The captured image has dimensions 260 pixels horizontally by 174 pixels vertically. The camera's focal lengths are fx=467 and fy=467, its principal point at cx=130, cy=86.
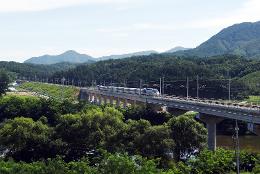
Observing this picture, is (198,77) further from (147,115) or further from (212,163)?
(212,163)

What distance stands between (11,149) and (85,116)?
956 cm

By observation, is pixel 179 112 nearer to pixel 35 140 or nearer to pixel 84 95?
pixel 35 140

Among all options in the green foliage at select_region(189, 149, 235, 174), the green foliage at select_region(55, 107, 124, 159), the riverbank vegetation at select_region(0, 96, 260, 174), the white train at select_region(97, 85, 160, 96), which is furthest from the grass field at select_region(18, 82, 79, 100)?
the green foliage at select_region(189, 149, 235, 174)

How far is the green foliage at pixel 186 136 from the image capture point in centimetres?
4811

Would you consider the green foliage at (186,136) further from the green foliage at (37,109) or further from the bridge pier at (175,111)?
the green foliage at (37,109)

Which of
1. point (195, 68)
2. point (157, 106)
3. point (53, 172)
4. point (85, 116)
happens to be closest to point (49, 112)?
point (157, 106)

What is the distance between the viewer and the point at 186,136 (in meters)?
49.3

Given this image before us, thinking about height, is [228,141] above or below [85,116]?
below

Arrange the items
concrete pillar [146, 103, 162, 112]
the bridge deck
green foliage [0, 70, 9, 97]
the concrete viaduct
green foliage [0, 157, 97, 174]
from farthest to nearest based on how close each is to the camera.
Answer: green foliage [0, 70, 9, 97]
concrete pillar [146, 103, 162, 112]
the concrete viaduct
the bridge deck
green foliage [0, 157, 97, 174]

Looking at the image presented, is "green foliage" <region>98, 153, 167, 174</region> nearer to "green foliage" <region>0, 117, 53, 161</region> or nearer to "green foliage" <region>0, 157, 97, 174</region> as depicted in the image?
"green foliage" <region>0, 157, 97, 174</region>

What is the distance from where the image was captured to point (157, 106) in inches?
3578

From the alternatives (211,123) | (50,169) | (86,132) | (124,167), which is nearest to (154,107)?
(211,123)

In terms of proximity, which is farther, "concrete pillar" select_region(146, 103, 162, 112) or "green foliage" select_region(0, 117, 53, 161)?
"concrete pillar" select_region(146, 103, 162, 112)

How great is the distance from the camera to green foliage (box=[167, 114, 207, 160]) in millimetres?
48109
